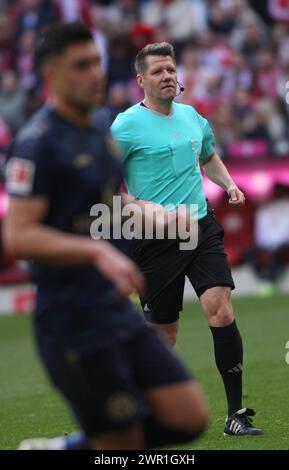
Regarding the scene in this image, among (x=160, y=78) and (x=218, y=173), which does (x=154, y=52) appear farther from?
(x=218, y=173)

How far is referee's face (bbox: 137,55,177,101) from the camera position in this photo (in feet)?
25.8

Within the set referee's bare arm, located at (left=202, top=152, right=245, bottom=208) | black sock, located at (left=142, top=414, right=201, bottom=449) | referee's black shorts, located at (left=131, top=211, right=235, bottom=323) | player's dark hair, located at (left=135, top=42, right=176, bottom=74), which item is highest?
player's dark hair, located at (left=135, top=42, right=176, bottom=74)

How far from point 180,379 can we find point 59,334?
0.55 meters

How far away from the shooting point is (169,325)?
791 centimetres

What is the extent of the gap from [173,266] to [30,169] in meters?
3.06

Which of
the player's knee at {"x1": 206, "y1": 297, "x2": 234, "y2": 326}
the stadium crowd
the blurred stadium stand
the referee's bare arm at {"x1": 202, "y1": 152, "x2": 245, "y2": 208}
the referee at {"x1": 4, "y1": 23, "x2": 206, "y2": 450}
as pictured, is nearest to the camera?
the referee at {"x1": 4, "y1": 23, "x2": 206, "y2": 450}

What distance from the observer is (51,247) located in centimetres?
480

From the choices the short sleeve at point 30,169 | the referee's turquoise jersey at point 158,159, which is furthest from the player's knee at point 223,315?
the short sleeve at point 30,169

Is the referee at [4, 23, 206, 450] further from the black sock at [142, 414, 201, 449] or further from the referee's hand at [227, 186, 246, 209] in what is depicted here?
the referee's hand at [227, 186, 246, 209]

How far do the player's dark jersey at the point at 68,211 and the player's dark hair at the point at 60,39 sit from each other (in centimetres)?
24

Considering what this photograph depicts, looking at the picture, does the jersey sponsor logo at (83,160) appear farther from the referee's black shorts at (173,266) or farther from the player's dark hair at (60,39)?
the referee's black shorts at (173,266)

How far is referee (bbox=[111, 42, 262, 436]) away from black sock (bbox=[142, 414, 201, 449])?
258cm

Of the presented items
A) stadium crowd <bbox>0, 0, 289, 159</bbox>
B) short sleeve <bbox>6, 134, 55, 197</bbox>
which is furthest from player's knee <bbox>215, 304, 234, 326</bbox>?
stadium crowd <bbox>0, 0, 289, 159</bbox>

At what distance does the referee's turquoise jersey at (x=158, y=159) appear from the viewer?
25.6ft
